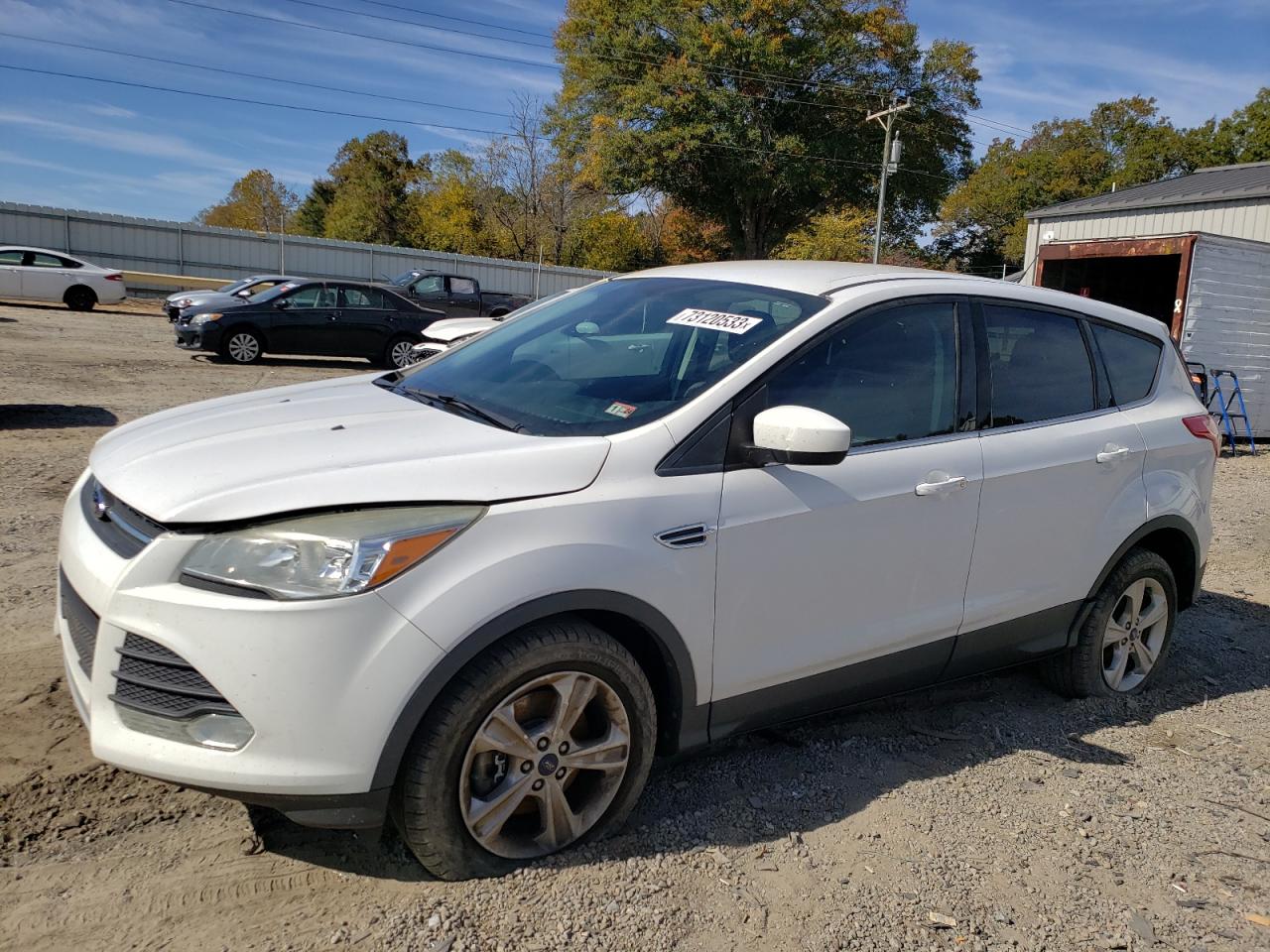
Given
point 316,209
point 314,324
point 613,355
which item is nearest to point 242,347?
point 314,324

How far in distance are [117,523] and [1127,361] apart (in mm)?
4029

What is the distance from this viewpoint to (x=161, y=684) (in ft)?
7.95

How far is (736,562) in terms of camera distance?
3.00 m

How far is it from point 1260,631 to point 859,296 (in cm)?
393

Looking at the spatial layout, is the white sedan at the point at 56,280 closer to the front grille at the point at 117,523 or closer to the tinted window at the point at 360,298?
the tinted window at the point at 360,298

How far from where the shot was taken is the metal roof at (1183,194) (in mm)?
18188

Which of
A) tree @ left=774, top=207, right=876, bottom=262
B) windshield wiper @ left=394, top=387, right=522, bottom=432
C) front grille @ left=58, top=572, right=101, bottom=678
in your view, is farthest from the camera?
tree @ left=774, top=207, right=876, bottom=262

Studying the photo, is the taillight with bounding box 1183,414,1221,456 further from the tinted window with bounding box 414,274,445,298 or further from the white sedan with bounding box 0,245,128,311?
the white sedan with bounding box 0,245,128,311

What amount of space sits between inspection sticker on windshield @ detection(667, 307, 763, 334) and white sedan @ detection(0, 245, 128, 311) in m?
24.4

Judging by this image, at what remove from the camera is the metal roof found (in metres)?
18.2

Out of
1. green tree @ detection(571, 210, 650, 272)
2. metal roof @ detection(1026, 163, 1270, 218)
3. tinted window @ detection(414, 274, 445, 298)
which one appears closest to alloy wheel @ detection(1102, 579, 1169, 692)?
metal roof @ detection(1026, 163, 1270, 218)

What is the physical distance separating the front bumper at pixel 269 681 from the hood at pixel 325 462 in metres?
0.19

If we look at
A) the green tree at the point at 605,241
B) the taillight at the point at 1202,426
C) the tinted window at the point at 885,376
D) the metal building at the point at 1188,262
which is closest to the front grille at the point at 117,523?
the tinted window at the point at 885,376

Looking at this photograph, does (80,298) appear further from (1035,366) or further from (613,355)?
(1035,366)
